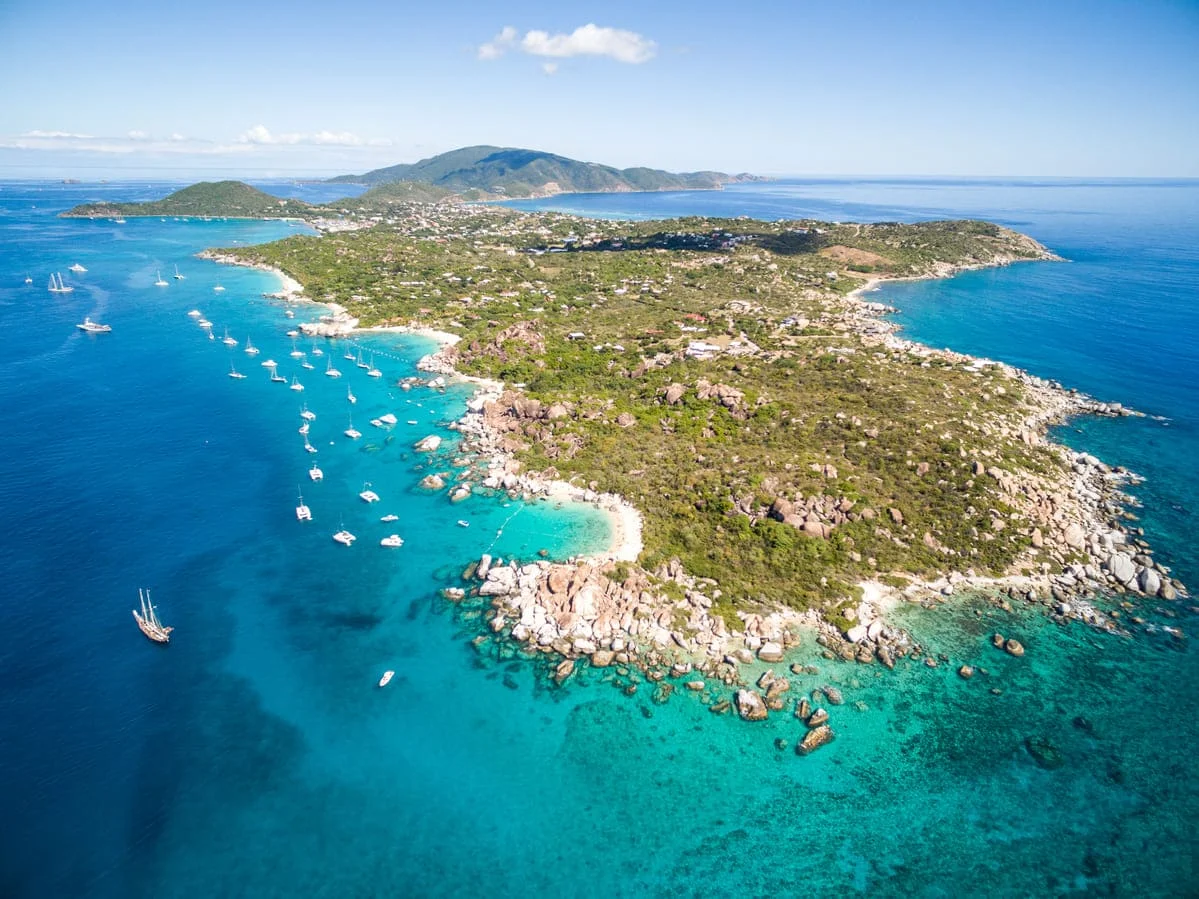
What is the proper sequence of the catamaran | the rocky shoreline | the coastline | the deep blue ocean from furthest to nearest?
the catamaran → the coastline → the rocky shoreline → the deep blue ocean

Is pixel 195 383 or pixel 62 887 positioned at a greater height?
pixel 195 383

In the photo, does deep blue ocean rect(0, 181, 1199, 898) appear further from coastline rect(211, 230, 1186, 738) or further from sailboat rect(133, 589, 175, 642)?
coastline rect(211, 230, 1186, 738)

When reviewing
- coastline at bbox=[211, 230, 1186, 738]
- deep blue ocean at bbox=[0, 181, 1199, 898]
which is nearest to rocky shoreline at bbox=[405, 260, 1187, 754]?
coastline at bbox=[211, 230, 1186, 738]

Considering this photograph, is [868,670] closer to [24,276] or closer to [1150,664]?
[1150,664]

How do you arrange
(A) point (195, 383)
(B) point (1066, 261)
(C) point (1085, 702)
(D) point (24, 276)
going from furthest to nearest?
(B) point (1066, 261)
(D) point (24, 276)
(A) point (195, 383)
(C) point (1085, 702)

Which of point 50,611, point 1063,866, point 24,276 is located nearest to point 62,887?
point 50,611

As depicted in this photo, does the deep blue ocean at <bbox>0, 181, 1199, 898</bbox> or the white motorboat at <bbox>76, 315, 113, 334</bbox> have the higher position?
the white motorboat at <bbox>76, 315, 113, 334</bbox>

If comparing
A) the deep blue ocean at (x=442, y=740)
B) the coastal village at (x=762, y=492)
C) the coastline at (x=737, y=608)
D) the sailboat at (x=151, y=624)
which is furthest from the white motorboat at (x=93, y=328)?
the coastline at (x=737, y=608)
